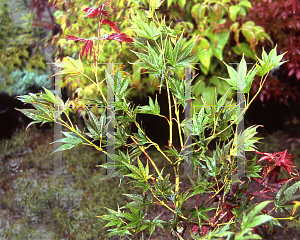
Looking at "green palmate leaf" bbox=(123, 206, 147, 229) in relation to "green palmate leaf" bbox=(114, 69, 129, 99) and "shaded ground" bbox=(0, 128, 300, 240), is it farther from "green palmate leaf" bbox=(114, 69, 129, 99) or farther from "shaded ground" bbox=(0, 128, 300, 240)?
"shaded ground" bbox=(0, 128, 300, 240)

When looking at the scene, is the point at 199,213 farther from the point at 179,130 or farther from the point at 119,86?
the point at 119,86

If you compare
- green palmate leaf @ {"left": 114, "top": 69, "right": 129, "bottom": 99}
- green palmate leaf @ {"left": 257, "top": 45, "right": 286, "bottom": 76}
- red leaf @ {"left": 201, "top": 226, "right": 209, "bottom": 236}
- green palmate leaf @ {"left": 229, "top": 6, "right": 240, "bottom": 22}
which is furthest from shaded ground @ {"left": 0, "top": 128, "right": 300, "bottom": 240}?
green palmate leaf @ {"left": 229, "top": 6, "right": 240, "bottom": 22}

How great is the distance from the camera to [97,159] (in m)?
2.43

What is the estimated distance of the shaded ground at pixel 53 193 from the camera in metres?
1.55

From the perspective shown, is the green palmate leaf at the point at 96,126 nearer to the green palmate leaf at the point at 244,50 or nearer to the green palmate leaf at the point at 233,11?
the green palmate leaf at the point at 233,11

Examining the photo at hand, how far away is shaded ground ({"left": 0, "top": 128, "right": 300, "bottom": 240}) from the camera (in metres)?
1.55

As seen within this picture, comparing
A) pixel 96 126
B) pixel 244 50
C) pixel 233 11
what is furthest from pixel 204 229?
pixel 244 50

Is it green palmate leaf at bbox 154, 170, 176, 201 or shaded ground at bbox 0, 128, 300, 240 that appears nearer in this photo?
green palmate leaf at bbox 154, 170, 176, 201

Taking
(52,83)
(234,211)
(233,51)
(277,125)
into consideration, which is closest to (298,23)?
(233,51)

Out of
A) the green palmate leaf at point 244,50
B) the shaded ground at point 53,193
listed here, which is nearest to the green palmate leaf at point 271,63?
the shaded ground at point 53,193

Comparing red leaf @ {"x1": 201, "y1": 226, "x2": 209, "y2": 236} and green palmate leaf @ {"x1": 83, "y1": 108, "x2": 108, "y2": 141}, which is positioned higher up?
green palmate leaf @ {"x1": 83, "y1": 108, "x2": 108, "y2": 141}

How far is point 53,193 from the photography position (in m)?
1.94

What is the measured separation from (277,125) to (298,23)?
1.37m

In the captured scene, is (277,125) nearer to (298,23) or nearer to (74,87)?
(298,23)
